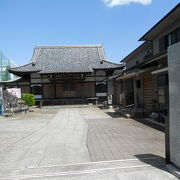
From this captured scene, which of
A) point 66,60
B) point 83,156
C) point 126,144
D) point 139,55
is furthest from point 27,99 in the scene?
point 83,156

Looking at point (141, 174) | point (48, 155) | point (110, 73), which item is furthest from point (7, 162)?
point (110, 73)

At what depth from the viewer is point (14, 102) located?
1723 cm

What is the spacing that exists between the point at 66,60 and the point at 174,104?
22742mm

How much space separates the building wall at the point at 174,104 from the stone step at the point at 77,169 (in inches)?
16.8

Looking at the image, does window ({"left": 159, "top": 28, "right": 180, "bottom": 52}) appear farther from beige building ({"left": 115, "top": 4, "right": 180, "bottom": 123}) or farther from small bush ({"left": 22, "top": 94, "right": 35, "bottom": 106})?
small bush ({"left": 22, "top": 94, "right": 35, "bottom": 106})

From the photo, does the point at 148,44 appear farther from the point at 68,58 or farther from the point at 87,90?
the point at 68,58

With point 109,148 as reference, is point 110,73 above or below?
above

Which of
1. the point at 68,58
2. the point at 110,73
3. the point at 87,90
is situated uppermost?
the point at 68,58

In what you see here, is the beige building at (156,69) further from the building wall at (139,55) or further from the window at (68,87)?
the window at (68,87)

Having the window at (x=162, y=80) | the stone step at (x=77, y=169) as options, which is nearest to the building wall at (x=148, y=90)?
the window at (x=162, y=80)

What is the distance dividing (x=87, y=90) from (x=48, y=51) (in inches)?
321

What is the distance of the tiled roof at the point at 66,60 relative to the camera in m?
23.5

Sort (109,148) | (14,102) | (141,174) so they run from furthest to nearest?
1. (14,102)
2. (109,148)
3. (141,174)

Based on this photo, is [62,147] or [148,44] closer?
[62,147]
